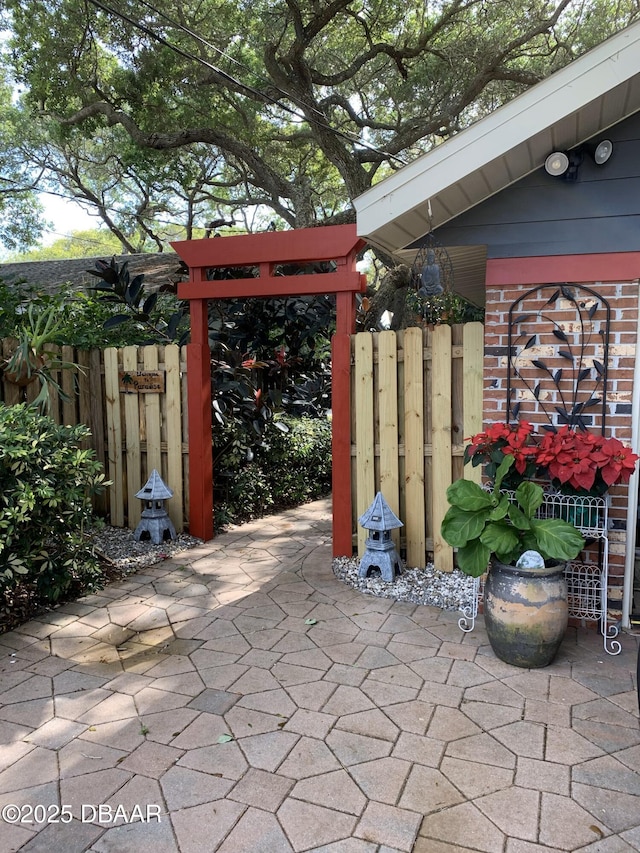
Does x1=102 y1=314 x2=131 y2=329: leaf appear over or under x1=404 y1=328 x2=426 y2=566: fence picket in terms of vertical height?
over

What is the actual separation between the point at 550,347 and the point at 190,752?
2.85 metres

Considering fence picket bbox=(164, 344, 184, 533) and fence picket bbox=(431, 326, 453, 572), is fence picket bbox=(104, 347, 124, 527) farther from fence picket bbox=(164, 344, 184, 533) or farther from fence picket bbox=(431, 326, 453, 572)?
fence picket bbox=(431, 326, 453, 572)

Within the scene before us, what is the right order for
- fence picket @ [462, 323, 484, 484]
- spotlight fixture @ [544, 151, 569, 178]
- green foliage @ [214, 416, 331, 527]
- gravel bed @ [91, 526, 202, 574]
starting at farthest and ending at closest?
green foliage @ [214, 416, 331, 527]
gravel bed @ [91, 526, 202, 574]
fence picket @ [462, 323, 484, 484]
spotlight fixture @ [544, 151, 569, 178]

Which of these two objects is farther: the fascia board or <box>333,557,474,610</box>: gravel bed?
<box>333,557,474,610</box>: gravel bed

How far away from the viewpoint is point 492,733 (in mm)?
2459

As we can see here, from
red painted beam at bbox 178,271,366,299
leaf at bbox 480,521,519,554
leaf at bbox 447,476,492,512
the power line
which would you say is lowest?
leaf at bbox 480,521,519,554

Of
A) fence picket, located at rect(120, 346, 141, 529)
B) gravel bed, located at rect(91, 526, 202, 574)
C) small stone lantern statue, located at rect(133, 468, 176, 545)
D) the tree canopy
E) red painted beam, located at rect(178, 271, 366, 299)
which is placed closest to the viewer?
red painted beam, located at rect(178, 271, 366, 299)

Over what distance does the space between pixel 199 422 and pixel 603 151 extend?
11.5 feet

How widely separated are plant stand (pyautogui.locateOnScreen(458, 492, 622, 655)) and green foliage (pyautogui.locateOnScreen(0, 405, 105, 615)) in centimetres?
247

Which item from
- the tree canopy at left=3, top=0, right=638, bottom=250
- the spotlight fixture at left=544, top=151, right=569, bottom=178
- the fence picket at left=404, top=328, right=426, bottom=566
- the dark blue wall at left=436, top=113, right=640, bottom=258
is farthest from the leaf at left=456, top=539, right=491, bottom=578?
the tree canopy at left=3, top=0, right=638, bottom=250

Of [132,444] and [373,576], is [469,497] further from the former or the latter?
[132,444]

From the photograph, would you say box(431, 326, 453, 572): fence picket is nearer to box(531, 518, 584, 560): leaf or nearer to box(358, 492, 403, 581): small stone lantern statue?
box(358, 492, 403, 581): small stone lantern statue

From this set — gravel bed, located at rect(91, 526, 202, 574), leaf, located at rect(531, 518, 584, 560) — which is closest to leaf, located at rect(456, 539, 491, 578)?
leaf, located at rect(531, 518, 584, 560)

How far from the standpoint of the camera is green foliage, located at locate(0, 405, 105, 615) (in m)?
3.32
